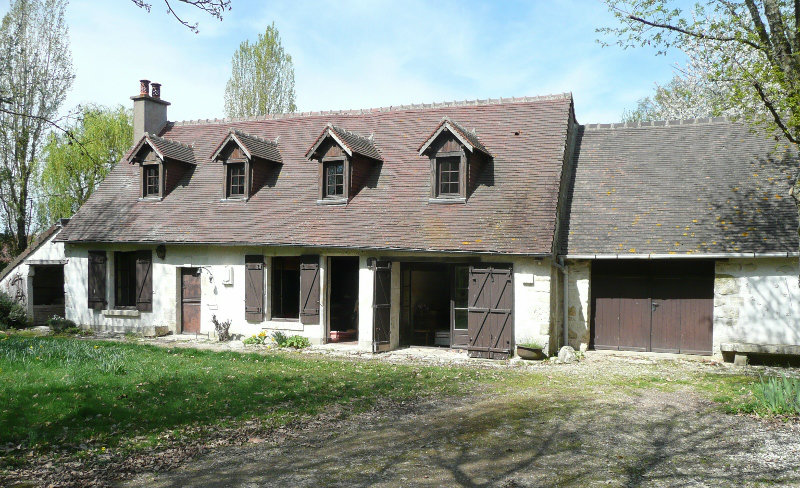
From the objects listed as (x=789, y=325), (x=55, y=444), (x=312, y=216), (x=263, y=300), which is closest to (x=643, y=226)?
(x=789, y=325)

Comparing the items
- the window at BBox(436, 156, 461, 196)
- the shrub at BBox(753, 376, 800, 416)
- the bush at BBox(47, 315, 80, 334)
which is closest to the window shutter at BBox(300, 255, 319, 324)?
the window at BBox(436, 156, 461, 196)

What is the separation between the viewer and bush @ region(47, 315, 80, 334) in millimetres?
17328

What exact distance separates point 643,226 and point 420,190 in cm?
534

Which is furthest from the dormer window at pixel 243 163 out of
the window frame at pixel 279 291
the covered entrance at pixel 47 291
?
the covered entrance at pixel 47 291

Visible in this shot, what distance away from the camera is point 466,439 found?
704cm

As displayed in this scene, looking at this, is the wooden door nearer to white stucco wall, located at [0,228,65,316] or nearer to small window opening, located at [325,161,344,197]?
small window opening, located at [325,161,344,197]

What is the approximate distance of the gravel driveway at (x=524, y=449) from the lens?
5.73m

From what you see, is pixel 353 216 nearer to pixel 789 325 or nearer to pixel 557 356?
pixel 557 356

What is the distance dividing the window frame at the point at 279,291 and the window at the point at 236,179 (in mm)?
2623

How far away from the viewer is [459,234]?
45.7ft

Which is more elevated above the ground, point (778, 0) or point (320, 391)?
point (778, 0)

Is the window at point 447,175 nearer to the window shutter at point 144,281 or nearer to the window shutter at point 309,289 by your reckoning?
the window shutter at point 309,289

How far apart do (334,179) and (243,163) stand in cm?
297

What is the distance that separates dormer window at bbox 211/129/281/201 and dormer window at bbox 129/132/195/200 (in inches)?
73.2
